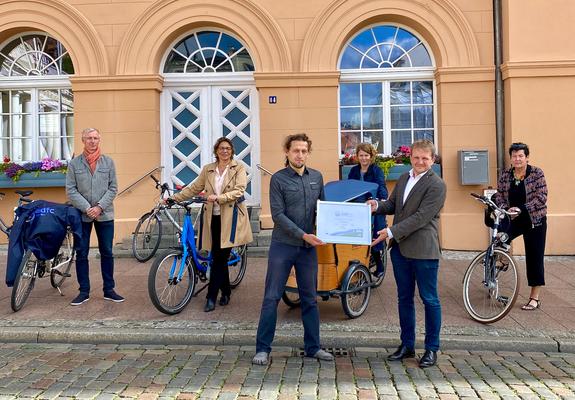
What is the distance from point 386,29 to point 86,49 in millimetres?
5412

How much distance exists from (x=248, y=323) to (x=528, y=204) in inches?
123

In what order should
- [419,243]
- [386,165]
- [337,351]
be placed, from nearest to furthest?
[419,243] < [337,351] < [386,165]

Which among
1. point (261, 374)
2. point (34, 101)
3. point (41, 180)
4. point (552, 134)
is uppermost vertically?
point (34, 101)

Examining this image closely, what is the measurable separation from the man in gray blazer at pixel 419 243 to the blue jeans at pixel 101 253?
331 cm

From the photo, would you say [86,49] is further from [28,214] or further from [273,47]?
[28,214]

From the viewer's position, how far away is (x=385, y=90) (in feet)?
32.5

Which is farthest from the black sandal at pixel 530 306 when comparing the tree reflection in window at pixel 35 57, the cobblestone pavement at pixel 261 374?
the tree reflection in window at pixel 35 57

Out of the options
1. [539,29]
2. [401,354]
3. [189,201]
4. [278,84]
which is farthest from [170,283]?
[539,29]

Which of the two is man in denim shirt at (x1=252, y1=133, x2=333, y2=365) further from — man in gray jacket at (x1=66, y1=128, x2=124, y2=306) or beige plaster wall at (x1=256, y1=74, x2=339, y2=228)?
beige plaster wall at (x1=256, y1=74, x2=339, y2=228)

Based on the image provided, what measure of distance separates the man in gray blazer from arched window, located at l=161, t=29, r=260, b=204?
5.79 m

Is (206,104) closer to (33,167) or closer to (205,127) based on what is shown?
(205,127)

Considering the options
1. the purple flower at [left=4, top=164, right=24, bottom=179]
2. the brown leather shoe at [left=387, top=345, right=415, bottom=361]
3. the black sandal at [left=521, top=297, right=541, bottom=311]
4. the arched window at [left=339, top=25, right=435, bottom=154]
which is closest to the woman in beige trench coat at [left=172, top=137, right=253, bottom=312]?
the brown leather shoe at [left=387, top=345, right=415, bottom=361]

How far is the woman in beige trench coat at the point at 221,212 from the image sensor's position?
5.70 m

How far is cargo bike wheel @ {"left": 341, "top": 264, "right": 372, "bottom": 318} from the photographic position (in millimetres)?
5258
